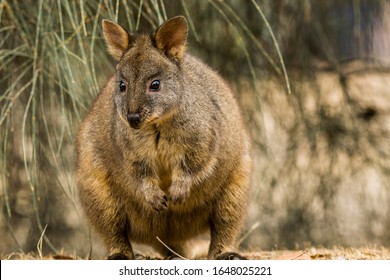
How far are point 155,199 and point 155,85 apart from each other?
24.1 inches

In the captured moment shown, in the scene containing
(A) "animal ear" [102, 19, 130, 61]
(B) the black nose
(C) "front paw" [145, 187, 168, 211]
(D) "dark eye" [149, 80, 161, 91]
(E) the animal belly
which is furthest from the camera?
(E) the animal belly

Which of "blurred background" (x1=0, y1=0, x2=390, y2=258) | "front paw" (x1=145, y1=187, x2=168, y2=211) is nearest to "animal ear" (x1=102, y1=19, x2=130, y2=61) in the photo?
"front paw" (x1=145, y1=187, x2=168, y2=211)

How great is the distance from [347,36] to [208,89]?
11.4 feet

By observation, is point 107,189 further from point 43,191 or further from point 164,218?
point 43,191

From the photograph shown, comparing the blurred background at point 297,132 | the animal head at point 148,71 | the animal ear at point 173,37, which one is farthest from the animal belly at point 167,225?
the blurred background at point 297,132

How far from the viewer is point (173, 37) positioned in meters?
4.93

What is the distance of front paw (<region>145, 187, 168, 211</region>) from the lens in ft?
A: 15.8

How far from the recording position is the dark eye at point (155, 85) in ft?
15.4

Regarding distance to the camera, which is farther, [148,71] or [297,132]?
[297,132]

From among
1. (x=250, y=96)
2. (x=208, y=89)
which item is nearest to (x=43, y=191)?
(x=250, y=96)

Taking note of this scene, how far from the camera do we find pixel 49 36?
615cm

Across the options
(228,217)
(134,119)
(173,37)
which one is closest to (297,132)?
(228,217)

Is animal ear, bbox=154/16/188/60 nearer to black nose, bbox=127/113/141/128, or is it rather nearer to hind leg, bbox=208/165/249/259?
black nose, bbox=127/113/141/128

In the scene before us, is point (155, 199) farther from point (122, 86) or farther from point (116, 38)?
point (116, 38)
